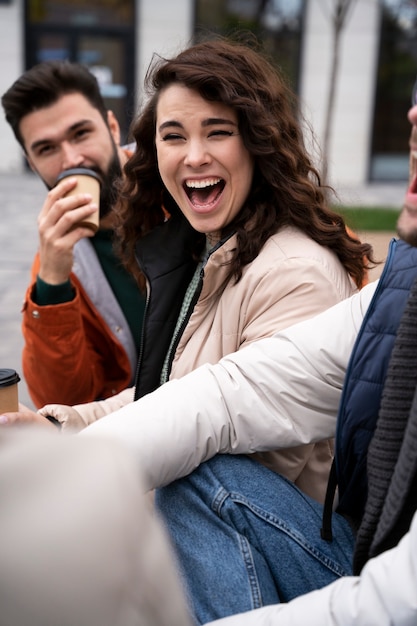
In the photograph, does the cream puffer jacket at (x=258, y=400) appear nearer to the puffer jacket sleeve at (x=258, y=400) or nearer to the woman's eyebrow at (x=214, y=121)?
the puffer jacket sleeve at (x=258, y=400)

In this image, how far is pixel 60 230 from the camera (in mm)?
2789

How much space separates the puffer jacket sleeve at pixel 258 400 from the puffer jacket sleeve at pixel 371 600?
0.50 meters

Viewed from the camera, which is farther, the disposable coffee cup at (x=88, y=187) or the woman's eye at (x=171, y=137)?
the disposable coffee cup at (x=88, y=187)

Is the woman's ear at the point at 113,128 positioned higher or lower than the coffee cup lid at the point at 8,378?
higher

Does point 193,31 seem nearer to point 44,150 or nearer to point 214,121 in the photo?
point 44,150

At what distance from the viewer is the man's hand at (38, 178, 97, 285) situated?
9.11ft

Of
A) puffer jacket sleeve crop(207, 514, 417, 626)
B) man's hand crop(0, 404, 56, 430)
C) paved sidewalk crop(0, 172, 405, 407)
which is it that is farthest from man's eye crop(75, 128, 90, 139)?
puffer jacket sleeve crop(207, 514, 417, 626)

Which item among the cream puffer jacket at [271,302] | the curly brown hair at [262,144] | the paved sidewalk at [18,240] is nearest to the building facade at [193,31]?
the paved sidewalk at [18,240]

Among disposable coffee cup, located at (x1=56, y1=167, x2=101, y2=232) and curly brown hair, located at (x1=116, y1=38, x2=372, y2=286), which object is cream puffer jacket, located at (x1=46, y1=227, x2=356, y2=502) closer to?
curly brown hair, located at (x1=116, y1=38, x2=372, y2=286)

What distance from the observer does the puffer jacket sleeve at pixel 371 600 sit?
126cm

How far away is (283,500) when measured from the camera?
1828 millimetres

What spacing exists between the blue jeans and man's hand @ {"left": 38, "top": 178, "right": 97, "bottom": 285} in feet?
3.90

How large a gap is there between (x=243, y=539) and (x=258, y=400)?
324 mm

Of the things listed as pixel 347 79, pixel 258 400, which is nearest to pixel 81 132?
pixel 258 400
